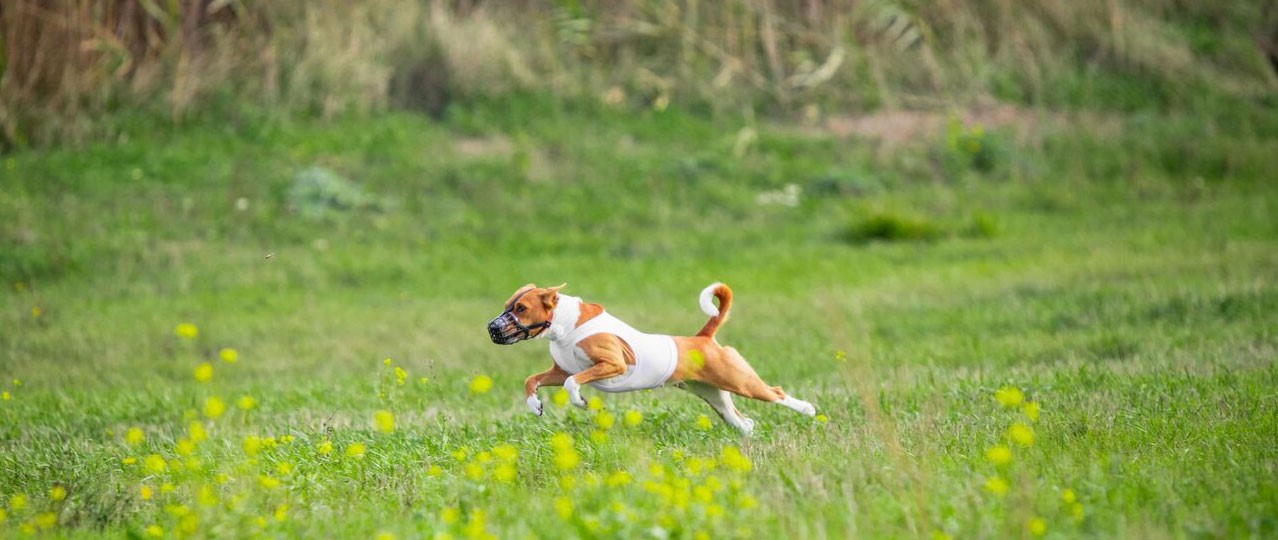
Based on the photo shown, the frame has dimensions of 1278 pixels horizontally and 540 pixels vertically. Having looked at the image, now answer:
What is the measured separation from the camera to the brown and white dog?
534cm

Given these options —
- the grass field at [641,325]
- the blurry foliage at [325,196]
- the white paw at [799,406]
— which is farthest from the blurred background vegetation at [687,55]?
the white paw at [799,406]

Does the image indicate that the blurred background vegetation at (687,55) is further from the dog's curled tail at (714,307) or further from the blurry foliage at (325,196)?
the dog's curled tail at (714,307)

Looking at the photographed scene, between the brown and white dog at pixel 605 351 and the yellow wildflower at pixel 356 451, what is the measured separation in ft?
2.46

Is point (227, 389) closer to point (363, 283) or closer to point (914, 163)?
point (363, 283)

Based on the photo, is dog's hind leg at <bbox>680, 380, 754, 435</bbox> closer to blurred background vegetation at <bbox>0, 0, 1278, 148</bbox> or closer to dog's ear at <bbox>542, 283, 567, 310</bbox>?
dog's ear at <bbox>542, 283, 567, 310</bbox>

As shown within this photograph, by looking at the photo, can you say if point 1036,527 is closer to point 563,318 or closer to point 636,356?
point 636,356

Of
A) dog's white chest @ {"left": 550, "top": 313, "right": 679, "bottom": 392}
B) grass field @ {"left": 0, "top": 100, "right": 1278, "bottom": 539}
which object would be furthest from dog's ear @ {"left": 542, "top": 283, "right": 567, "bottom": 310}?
grass field @ {"left": 0, "top": 100, "right": 1278, "bottom": 539}

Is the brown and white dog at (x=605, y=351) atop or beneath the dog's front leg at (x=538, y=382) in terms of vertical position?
atop

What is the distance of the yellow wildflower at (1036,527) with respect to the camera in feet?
11.9

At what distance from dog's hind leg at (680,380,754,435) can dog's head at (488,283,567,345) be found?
786 mm

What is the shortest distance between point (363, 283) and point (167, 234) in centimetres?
245

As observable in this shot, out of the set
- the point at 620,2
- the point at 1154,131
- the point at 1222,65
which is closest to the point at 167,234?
the point at 620,2

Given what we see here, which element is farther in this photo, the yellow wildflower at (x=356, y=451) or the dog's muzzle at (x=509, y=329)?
the dog's muzzle at (x=509, y=329)

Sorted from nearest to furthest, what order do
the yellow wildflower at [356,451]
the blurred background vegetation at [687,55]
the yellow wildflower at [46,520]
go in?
1. the yellow wildflower at [46,520]
2. the yellow wildflower at [356,451]
3. the blurred background vegetation at [687,55]
